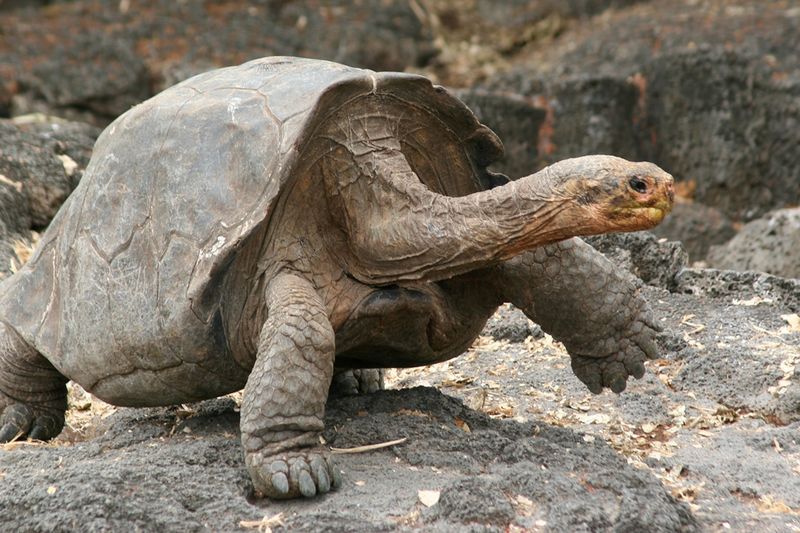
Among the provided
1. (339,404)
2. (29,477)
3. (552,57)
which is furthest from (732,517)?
(552,57)

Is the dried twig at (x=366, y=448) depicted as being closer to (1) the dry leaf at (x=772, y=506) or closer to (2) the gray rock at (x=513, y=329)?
(1) the dry leaf at (x=772, y=506)

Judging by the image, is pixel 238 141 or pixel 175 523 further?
pixel 238 141

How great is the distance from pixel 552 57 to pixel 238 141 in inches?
376

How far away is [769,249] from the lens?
766cm

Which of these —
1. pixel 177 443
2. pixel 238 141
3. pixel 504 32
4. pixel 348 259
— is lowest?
pixel 504 32

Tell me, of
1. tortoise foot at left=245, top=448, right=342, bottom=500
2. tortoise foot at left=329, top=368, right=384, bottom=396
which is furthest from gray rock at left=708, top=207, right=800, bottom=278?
tortoise foot at left=245, top=448, right=342, bottom=500

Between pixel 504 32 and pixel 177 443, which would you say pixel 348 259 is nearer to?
pixel 177 443

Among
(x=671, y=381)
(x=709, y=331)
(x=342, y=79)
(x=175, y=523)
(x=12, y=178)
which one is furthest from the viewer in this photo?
(x=12, y=178)

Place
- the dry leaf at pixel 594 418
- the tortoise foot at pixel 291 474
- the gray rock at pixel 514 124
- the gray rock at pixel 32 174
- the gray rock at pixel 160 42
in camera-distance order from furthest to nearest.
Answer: the gray rock at pixel 160 42, the gray rock at pixel 514 124, the gray rock at pixel 32 174, the dry leaf at pixel 594 418, the tortoise foot at pixel 291 474

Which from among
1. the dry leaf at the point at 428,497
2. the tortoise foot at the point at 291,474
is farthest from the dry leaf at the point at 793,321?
the tortoise foot at the point at 291,474

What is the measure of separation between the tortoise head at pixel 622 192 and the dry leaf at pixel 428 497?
0.97m

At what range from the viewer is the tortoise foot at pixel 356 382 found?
16.9 feet

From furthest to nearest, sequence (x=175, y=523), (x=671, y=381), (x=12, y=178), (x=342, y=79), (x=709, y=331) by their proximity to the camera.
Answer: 1. (x=12, y=178)
2. (x=709, y=331)
3. (x=671, y=381)
4. (x=342, y=79)
5. (x=175, y=523)

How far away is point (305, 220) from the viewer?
4.34 meters
